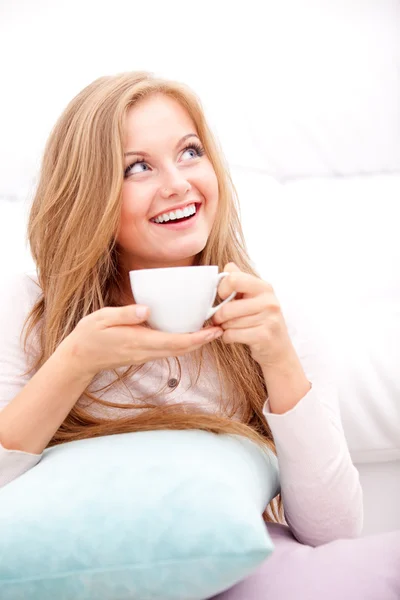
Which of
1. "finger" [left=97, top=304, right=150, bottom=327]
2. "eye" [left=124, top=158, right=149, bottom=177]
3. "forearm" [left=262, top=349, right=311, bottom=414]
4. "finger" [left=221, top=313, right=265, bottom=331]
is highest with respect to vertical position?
"eye" [left=124, top=158, right=149, bottom=177]

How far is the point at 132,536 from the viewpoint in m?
0.75

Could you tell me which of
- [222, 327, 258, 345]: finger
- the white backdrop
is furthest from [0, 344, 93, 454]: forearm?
the white backdrop

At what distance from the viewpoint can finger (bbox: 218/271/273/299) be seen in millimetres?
871

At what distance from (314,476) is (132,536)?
364mm

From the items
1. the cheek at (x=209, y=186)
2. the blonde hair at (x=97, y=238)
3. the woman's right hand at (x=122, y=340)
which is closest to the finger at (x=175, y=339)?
the woman's right hand at (x=122, y=340)

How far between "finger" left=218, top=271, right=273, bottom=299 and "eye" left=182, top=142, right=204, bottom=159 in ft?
1.30

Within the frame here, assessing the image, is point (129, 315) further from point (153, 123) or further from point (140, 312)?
point (153, 123)

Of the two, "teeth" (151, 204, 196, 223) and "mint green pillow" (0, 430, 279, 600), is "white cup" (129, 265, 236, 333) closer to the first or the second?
"mint green pillow" (0, 430, 279, 600)

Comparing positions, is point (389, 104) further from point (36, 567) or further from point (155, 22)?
point (36, 567)

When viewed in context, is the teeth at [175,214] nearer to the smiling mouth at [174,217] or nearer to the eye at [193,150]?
the smiling mouth at [174,217]

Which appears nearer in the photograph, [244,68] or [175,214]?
[175,214]

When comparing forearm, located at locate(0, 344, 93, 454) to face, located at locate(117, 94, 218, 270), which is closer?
forearm, located at locate(0, 344, 93, 454)

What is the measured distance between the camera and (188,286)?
2.71 ft

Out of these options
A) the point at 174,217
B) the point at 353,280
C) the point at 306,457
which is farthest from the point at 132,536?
the point at 353,280
